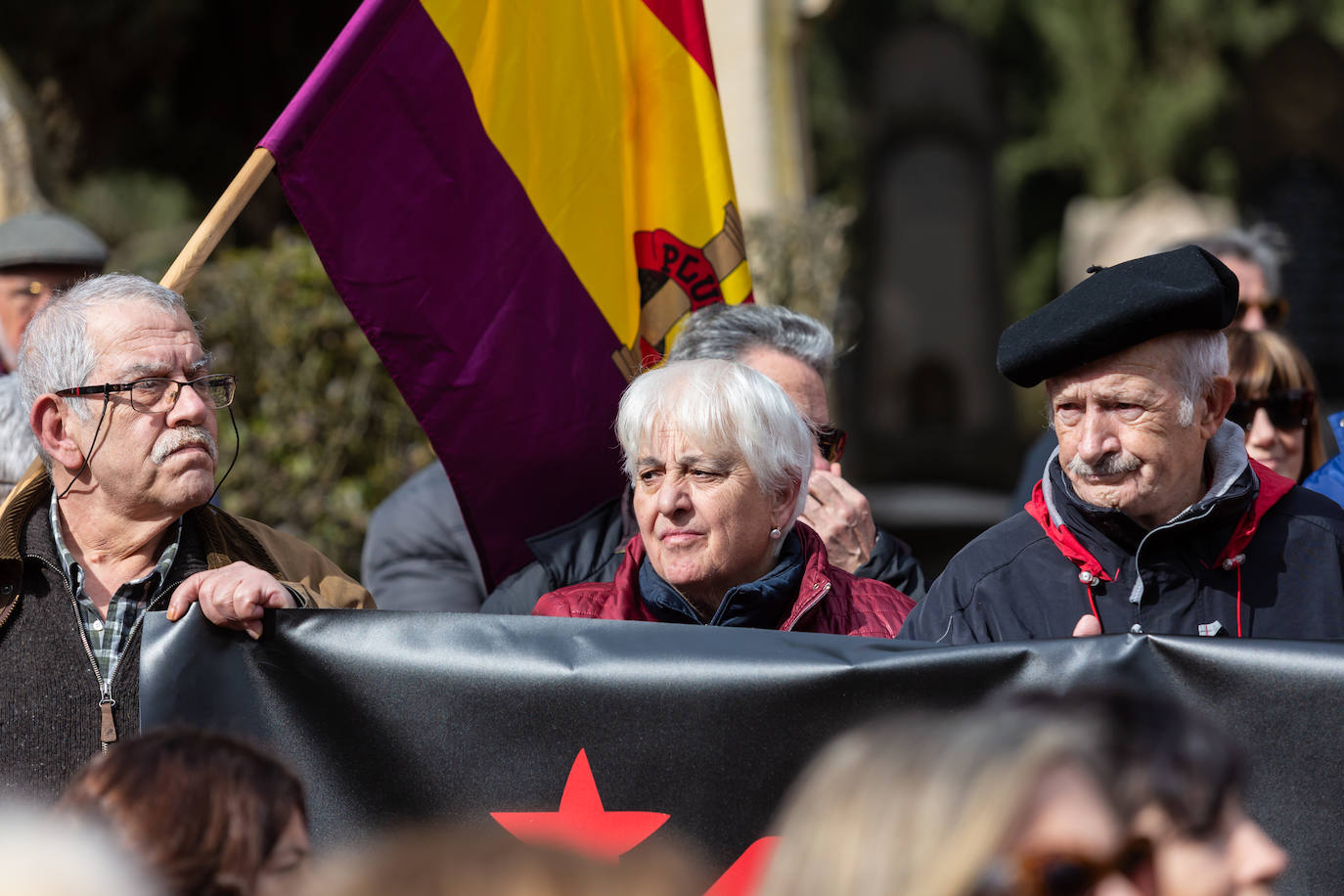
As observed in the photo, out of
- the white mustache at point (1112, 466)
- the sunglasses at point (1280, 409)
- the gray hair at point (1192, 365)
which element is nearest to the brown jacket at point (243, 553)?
the white mustache at point (1112, 466)

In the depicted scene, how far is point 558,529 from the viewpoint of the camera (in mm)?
3773

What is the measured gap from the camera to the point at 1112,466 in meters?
2.80

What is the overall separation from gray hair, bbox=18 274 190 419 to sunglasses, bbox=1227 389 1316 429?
270cm

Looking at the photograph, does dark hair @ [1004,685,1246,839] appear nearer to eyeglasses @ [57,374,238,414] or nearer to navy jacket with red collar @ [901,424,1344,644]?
navy jacket with red collar @ [901,424,1344,644]

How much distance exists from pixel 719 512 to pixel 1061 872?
1765 mm

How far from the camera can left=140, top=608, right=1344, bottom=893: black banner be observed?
2492mm

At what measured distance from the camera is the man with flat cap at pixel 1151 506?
2775mm

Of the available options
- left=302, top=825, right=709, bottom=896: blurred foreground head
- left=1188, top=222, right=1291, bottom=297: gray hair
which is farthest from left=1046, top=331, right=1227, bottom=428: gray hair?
left=1188, top=222, right=1291, bottom=297: gray hair

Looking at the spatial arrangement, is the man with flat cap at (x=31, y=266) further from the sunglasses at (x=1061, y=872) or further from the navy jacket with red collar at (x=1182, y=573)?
the sunglasses at (x=1061, y=872)

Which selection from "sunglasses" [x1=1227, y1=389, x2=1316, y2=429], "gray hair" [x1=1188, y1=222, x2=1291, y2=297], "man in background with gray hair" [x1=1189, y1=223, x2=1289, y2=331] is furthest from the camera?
"gray hair" [x1=1188, y1=222, x2=1291, y2=297]

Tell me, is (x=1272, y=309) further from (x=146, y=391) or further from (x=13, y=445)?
(x=13, y=445)

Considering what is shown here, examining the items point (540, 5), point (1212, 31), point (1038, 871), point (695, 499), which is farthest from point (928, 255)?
point (1038, 871)

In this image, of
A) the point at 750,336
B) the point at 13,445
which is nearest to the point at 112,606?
the point at 13,445

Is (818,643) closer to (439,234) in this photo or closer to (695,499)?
(695,499)
